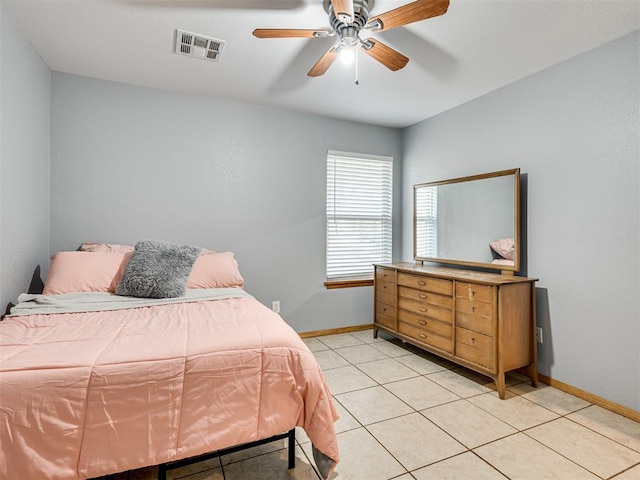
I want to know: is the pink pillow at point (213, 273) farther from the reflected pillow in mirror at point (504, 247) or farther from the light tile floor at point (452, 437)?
the reflected pillow in mirror at point (504, 247)

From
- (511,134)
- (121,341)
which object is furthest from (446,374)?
(121,341)

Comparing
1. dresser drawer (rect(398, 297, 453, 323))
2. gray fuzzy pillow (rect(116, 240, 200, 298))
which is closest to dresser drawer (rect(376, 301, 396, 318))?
dresser drawer (rect(398, 297, 453, 323))

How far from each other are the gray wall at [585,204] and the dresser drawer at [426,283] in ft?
2.24

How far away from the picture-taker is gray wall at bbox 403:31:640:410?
2254 mm

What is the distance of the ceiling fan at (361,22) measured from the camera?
64.7 inches

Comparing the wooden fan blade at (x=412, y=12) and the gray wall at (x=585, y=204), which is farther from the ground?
the wooden fan blade at (x=412, y=12)

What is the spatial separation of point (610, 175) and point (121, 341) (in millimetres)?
3160

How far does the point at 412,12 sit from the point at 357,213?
260 centimetres

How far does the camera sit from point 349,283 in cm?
407

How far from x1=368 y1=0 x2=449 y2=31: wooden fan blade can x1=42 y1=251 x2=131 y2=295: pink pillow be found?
242cm

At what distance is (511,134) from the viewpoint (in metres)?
3.02

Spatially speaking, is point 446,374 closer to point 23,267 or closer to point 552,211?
point 552,211

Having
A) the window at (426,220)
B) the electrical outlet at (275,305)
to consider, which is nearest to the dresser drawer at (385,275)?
the window at (426,220)

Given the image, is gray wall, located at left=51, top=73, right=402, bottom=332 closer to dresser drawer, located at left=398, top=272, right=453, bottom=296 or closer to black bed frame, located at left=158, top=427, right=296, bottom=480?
dresser drawer, located at left=398, top=272, right=453, bottom=296
